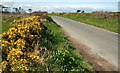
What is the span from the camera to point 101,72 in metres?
10.1

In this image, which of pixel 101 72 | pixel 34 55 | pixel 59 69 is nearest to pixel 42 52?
pixel 34 55

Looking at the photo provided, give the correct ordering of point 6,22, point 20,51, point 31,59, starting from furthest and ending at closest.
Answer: point 6,22 → point 20,51 → point 31,59

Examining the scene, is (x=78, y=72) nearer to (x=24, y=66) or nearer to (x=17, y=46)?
(x=24, y=66)

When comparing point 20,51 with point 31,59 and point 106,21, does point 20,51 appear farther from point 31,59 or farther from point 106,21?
point 106,21

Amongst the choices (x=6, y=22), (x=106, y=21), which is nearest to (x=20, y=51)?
(x=6, y=22)

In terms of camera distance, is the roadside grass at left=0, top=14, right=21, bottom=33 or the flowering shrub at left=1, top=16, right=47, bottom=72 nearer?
the flowering shrub at left=1, top=16, right=47, bottom=72

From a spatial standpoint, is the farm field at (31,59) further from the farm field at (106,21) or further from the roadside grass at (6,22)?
the farm field at (106,21)

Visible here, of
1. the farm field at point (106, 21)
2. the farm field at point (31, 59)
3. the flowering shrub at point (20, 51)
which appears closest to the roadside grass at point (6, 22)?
the flowering shrub at point (20, 51)

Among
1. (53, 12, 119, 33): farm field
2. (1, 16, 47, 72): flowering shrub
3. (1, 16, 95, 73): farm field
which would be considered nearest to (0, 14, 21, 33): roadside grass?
(1, 16, 47, 72): flowering shrub

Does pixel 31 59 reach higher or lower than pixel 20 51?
lower

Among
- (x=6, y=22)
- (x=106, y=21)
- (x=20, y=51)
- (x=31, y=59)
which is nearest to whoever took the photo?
(x=31, y=59)

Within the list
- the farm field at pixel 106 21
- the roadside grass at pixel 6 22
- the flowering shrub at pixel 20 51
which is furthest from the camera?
the farm field at pixel 106 21

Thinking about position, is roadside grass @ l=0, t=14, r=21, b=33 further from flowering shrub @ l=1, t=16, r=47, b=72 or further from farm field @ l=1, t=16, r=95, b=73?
farm field @ l=1, t=16, r=95, b=73

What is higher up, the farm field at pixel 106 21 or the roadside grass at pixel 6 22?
the roadside grass at pixel 6 22
